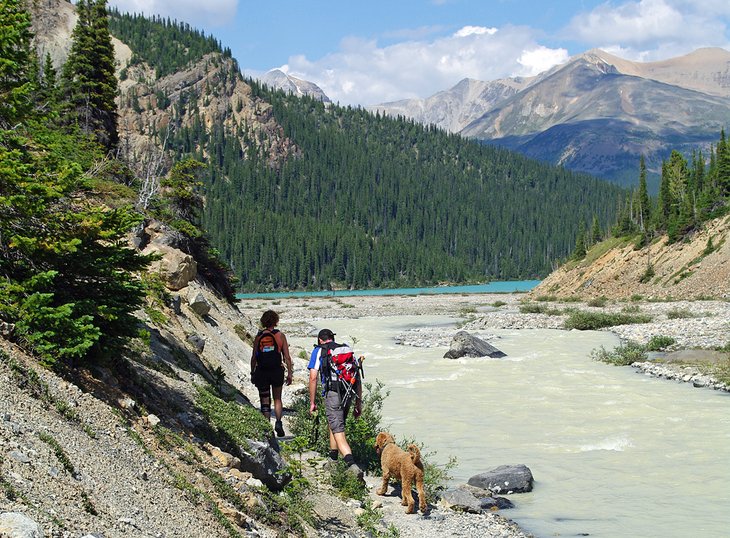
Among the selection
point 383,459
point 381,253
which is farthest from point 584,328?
point 381,253

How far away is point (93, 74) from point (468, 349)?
2872 centimetres

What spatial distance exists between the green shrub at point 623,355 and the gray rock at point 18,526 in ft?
87.0

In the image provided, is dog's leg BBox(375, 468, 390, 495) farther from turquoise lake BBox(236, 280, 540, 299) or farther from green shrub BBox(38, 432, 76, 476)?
turquoise lake BBox(236, 280, 540, 299)

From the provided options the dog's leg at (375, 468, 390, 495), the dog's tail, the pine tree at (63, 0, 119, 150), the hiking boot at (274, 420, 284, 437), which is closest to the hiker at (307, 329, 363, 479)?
the dog's leg at (375, 468, 390, 495)

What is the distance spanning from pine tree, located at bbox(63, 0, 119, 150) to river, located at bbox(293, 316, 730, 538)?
23.6 meters

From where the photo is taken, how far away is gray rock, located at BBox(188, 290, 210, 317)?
19.2m

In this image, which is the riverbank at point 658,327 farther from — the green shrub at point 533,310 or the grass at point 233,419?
the grass at point 233,419

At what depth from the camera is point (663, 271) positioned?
6462 cm

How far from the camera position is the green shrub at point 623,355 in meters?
27.6

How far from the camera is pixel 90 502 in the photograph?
573 cm

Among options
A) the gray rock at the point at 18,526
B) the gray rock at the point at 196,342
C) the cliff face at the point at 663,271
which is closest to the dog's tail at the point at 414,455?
the gray rock at the point at 18,526

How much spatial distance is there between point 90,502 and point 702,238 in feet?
223

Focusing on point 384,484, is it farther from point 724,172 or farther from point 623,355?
point 724,172

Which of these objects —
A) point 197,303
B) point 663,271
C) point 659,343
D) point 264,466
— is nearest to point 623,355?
point 659,343
